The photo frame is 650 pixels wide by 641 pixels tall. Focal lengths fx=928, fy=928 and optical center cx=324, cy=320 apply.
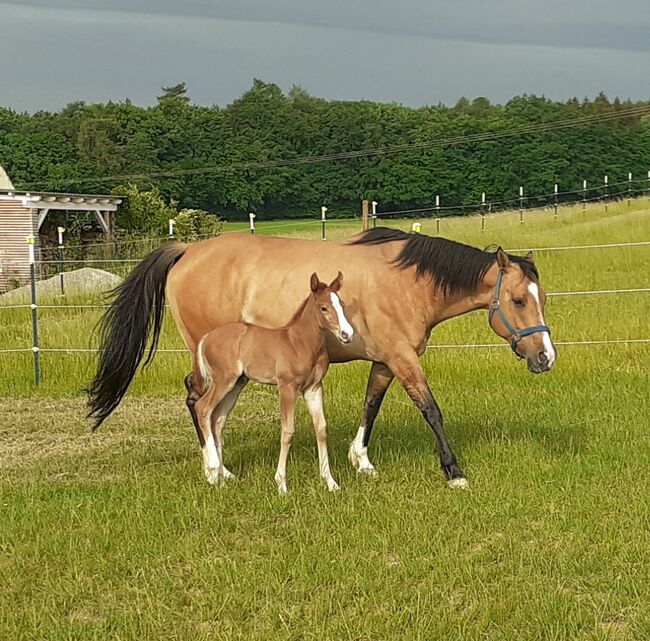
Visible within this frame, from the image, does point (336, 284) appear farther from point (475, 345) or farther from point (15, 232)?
point (15, 232)

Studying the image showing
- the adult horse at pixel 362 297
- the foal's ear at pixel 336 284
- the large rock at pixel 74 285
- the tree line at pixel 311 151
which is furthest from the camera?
the tree line at pixel 311 151

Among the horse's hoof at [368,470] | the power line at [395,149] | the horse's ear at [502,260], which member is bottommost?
the horse's hoof at [368,470]

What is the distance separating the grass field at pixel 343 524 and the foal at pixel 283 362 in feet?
1.16

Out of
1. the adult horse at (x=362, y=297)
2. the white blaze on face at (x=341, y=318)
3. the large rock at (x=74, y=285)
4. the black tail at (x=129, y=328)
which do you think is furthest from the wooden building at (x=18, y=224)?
the white blaze on face at (x=341, y=318)

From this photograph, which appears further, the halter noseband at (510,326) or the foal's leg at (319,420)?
the halter noseband at (510,326)

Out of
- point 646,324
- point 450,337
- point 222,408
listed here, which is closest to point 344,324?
point 222,408

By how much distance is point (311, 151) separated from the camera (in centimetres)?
5538

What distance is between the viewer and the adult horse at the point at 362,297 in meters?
6.09

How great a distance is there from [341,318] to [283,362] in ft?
1.71

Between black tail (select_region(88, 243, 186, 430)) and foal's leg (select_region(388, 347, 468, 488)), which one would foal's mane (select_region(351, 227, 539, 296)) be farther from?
black tail (select_region(88, 243, 186, 430))

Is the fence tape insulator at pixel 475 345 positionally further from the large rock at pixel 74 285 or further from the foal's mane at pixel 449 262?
the large rock at pixel 74 285

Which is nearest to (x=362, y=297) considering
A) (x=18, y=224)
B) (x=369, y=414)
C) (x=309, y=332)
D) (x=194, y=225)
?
(x=309, y=332)

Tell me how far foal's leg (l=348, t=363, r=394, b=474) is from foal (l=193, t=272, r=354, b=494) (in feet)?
2.01

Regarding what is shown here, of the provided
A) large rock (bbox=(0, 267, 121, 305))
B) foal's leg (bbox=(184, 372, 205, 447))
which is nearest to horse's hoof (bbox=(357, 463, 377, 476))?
foal's leg (bbox=(184, 372, 205, 447))
